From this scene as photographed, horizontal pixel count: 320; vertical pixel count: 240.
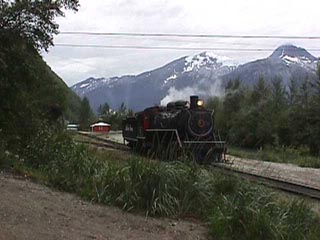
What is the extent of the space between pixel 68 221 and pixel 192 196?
270 centimetres

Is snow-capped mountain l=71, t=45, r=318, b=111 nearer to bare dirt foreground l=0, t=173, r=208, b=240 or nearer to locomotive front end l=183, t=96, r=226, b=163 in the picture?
locomotive front end l=183, t=96, r=226, b=163

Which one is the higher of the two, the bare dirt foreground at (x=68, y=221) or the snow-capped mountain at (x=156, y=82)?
the snow-capped mountain at (x=156, y=82)

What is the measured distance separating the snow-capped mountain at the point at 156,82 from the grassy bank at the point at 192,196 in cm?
9932

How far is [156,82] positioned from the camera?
131m

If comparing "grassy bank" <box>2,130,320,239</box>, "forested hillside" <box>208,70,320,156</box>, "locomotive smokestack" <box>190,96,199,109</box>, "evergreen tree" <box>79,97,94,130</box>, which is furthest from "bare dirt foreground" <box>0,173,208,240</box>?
"evergreen tree" <box>79,97,94,130</box>

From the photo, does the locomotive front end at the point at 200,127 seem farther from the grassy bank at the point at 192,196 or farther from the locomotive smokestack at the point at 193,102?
the grassy bank at the point at 192,196

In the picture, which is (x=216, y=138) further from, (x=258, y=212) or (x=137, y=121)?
(x=258, y=212)

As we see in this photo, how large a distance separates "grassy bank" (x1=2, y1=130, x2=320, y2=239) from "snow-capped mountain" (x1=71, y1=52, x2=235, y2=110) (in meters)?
99.3

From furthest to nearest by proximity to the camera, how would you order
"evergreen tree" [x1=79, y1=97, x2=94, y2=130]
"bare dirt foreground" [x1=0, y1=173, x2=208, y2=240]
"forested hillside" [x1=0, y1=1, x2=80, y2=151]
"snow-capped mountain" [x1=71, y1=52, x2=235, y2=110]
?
1. "snow-capped mountain" [x1=71, y1=52, x2=235, y2=110]
2. "evergreen tree" [x1=79, y1=97, x2=94, y2=130]
3. "forested hillside" [x1=0, y1=1, x2=80, y2=151]
4. "bare dirt foreground" [x1=0, y1=173, x2=208, y2=240]

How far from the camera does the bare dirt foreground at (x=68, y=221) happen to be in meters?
6.73

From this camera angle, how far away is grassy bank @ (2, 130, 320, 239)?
804cm

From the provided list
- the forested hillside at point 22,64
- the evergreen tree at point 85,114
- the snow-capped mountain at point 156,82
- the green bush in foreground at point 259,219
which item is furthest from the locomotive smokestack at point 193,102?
the snow-capped mountain at point 156,82

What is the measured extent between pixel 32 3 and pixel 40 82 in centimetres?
204

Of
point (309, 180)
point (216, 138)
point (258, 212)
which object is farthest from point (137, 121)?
point (258, 212)
